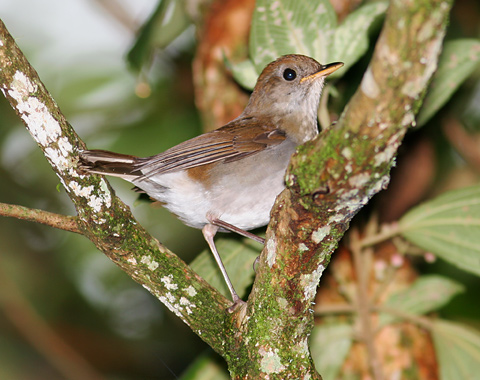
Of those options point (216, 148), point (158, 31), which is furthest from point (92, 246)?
point (216, 148)

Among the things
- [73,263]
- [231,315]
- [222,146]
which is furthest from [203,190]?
[73,263]

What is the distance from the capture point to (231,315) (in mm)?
3031

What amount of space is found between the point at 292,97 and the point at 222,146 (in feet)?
2.61

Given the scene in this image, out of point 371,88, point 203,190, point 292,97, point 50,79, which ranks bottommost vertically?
point 371,88

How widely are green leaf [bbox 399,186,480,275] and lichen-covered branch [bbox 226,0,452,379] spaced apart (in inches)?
54.1

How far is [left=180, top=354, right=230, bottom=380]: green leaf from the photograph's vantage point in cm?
416

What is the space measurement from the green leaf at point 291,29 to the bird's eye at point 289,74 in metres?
0.14

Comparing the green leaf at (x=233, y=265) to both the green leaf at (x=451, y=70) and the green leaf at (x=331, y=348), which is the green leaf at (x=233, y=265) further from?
the green leaf at (x=451, y=70)

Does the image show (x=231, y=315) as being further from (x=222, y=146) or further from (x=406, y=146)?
(x=406, y=146)

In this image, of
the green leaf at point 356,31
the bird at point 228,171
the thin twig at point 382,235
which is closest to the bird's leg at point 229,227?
the bird at point 228,171

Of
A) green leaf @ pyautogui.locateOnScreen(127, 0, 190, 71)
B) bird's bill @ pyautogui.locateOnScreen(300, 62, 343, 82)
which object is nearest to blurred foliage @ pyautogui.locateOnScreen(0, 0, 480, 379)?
green leaf @ pyautogui.locateOnScreen(127, 0, 190, 71)

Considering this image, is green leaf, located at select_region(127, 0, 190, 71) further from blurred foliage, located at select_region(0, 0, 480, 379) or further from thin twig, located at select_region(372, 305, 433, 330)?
thin twig, located at select_region(372, 305, 433, 330)

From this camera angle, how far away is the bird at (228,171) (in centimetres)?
358

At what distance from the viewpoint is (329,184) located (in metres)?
2.21
